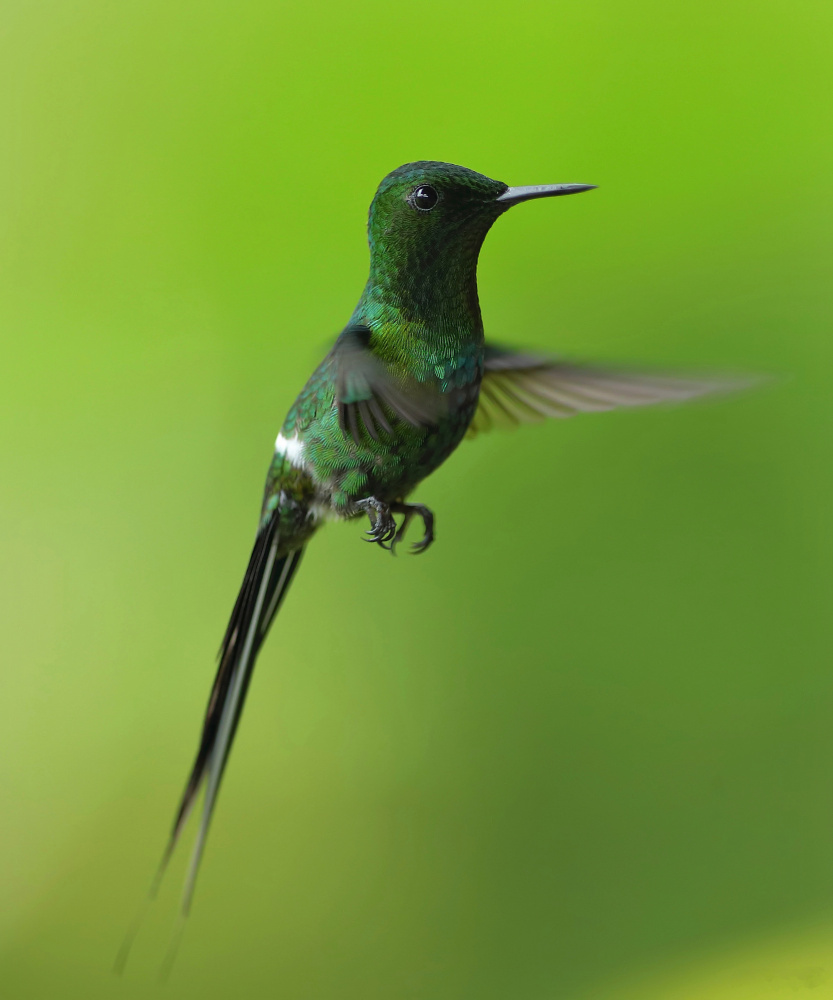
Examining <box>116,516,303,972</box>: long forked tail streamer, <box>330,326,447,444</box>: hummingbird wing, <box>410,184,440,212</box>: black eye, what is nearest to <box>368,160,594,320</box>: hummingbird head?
<box>410,184,440,212</box>: black eye

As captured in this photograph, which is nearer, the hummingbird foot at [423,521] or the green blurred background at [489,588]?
the hummingbird foot at [423,521]

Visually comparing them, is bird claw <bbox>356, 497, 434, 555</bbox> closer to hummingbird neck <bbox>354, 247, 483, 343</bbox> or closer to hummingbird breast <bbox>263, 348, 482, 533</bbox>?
hummingbird breast <bbox>263, 348, 482, 533</bbox>

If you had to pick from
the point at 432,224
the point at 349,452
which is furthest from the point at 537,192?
the point at 349,452

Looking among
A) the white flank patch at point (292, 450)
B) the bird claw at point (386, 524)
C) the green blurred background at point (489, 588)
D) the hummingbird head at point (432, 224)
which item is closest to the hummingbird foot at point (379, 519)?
the bird claw at point (386, 524)

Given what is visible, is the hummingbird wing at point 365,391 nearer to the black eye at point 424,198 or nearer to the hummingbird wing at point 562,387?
the black eye at point 424,198

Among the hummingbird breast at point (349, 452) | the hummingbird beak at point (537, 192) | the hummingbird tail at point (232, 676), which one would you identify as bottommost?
the hummingbird tail at point (232, 676)

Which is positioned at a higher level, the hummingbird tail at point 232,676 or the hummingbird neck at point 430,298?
the hummingbird neck at point 430,298

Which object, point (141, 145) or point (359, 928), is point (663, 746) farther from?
point (141, 145)
